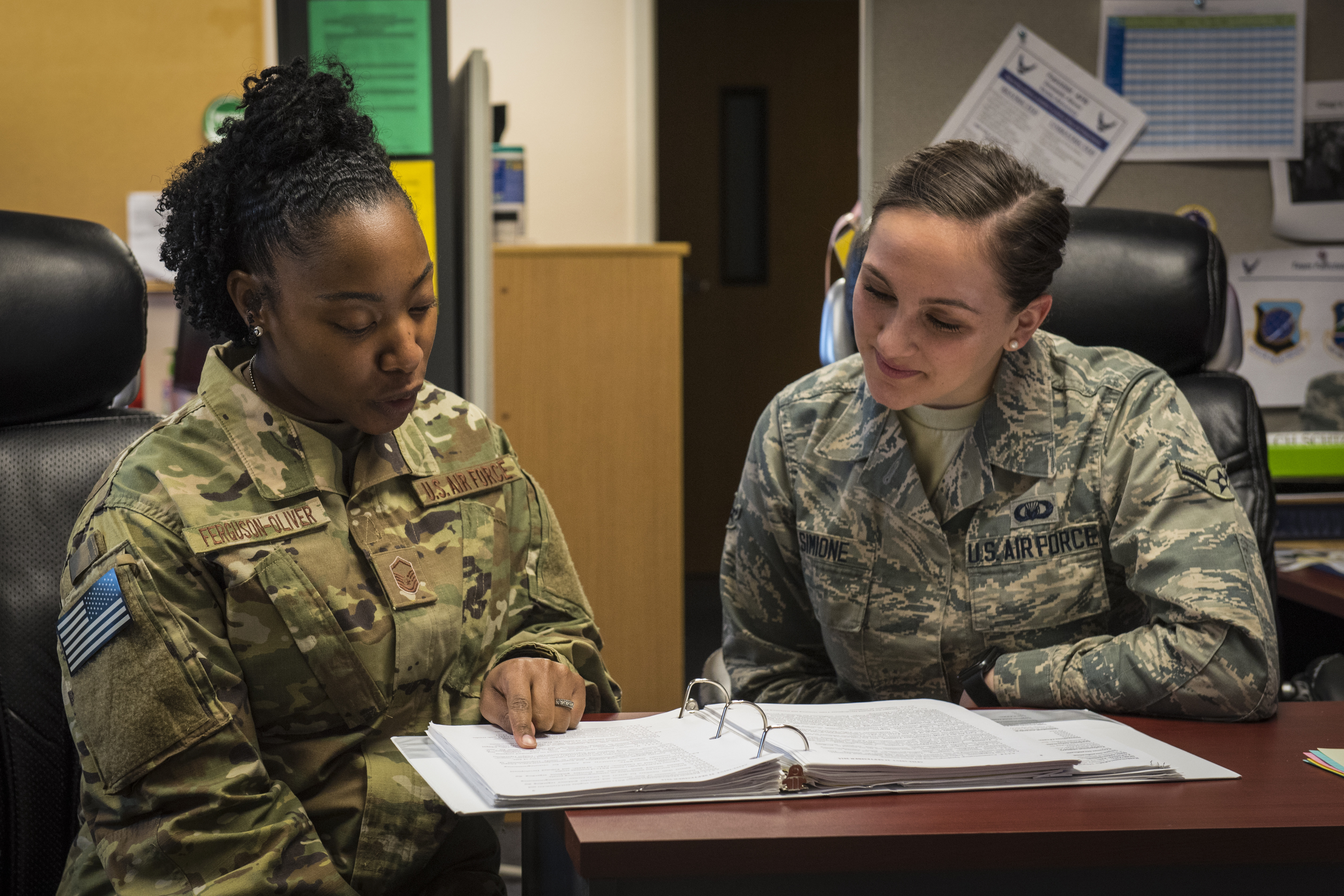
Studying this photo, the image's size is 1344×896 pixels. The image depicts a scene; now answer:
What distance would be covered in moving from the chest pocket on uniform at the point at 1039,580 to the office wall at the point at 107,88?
3.25 metres

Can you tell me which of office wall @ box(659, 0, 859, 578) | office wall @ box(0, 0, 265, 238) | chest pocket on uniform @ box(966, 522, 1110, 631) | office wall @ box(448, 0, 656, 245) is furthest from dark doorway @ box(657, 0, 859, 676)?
chest pocket on uniform @ box(966, 522, 1110, 631)

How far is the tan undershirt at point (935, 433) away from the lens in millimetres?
1253

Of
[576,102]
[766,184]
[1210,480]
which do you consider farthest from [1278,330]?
[766,184]

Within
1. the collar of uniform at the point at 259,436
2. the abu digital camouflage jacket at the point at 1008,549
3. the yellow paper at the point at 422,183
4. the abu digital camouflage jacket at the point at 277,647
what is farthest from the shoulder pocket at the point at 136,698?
the yellow paper at the point at 422,183

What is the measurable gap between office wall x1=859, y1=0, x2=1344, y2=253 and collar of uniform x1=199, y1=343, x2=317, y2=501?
1.27m

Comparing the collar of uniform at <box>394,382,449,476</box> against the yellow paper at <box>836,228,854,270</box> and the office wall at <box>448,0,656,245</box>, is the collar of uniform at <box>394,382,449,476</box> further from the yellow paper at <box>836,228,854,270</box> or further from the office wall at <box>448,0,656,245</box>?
the office wall at <box>448,0,656,245</box>

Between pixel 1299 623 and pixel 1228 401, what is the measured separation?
0.60 metres

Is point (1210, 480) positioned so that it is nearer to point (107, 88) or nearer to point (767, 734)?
point (767, 734)

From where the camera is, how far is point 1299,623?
187cm

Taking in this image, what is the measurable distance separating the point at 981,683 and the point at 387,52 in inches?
69.3

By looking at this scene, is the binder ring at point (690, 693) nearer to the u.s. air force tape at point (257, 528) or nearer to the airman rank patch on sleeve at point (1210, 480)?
the u.s. air force tape at point (257, 528)

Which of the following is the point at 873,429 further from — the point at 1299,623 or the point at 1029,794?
the point at 1299,623

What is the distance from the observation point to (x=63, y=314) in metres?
1.24

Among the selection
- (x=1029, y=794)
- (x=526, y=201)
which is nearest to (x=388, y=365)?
(x=1029, y=794)
